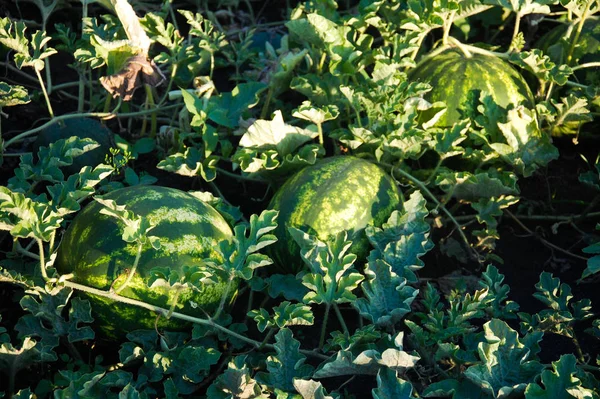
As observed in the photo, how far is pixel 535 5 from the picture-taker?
3.37 meters

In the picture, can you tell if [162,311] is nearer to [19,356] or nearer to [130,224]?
[130,224]

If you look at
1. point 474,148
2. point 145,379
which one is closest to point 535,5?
point 474,148

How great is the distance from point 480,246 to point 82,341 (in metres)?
1.62

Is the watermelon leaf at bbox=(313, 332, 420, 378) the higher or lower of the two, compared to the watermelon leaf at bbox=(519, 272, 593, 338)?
higher

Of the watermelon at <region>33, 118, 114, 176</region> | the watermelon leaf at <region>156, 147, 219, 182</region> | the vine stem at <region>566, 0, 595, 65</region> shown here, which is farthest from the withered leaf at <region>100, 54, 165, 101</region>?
the vine stem at <region>566, 0, 595, 65</region>

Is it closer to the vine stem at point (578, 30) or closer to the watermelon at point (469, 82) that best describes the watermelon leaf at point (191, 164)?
the watermelon at point (469, 82)

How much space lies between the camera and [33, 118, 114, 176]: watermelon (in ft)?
10.8

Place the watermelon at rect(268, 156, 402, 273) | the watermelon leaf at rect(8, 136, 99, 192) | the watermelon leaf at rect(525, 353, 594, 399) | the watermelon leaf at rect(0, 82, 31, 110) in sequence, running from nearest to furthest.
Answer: the watermelon leaf at rect(525, 353, 594, 399) < the watermelon at rect(268, 156, 402, 273) < the watermelon leaf at rect(8, 136, 99, 192) < the watermelon leaf at rect(0, 82, 31, 110)

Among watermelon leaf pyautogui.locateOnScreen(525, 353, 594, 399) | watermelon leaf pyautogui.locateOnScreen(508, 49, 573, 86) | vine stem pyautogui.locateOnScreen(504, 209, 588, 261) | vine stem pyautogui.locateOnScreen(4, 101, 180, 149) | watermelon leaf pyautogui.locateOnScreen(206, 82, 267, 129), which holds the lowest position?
vine stem pyautogui.locateOnScreen(504, 209, 588, 261)

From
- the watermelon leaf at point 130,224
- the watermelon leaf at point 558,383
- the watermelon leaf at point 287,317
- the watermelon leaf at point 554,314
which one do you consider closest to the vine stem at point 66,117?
the watermelon leaf at point 130,224

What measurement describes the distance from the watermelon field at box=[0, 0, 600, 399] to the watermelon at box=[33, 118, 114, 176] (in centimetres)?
1

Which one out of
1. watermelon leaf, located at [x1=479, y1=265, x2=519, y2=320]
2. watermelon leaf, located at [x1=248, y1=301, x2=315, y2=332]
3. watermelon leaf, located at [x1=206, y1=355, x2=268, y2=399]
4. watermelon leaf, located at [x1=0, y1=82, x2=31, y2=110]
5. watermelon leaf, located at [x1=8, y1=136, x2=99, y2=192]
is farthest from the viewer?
watermelon leaf, located at [x1=0, y1=82, x2=31, y2=110]

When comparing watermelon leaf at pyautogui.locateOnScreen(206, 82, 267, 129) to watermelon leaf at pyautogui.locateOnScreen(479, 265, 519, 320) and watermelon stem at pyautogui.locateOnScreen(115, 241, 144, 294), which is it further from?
watermelon leaf at pyautogui.locateOnScreen(479, 265, 519, 320)

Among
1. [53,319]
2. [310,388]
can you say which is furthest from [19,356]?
[310,388]
